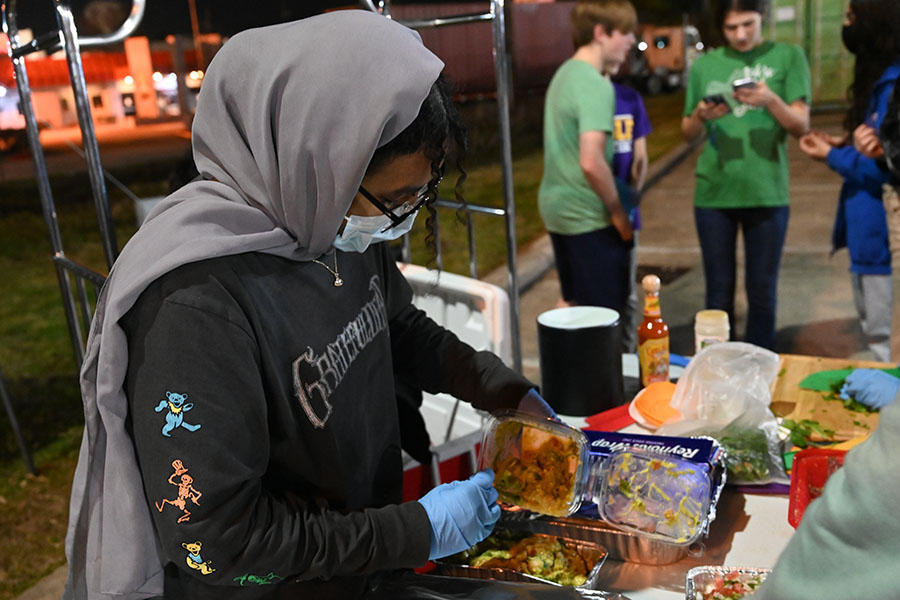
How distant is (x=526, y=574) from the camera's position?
147cm

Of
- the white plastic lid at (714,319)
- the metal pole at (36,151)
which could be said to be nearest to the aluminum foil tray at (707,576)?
the white plastic lid at (714,319)

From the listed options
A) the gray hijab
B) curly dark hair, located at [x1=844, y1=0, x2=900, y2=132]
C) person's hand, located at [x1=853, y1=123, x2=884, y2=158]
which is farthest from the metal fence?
curly dark hair, located at [x1=844, y1=0, x2=900, y2=132]

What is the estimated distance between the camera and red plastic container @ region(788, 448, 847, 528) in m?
1.60

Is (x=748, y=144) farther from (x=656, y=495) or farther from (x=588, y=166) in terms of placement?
(x=656, y=495)

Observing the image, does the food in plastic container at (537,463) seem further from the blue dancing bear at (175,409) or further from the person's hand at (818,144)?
the person's hand at (818,144)

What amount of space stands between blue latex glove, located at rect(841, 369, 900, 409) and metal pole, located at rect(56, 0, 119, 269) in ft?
6.12

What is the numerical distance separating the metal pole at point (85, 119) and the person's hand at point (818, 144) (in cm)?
303

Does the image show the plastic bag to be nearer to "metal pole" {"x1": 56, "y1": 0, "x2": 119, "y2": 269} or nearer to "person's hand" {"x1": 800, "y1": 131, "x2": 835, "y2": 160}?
"metal pole" {"x1": 56, "y1": 0, "x2": 119, "y2": 269}

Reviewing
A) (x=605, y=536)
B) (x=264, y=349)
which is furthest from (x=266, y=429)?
(x=605, y=536)

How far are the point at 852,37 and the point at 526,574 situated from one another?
299cm

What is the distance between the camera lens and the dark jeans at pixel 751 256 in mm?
4000

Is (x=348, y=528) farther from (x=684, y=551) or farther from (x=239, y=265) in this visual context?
(x=684, y=551)

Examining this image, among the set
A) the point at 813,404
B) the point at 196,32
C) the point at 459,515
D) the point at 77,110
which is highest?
the point at 196,32

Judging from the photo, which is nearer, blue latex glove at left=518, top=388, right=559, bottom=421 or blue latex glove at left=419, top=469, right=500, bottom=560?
blue latex glove at left=419, top=469, right=500, bottom=560
